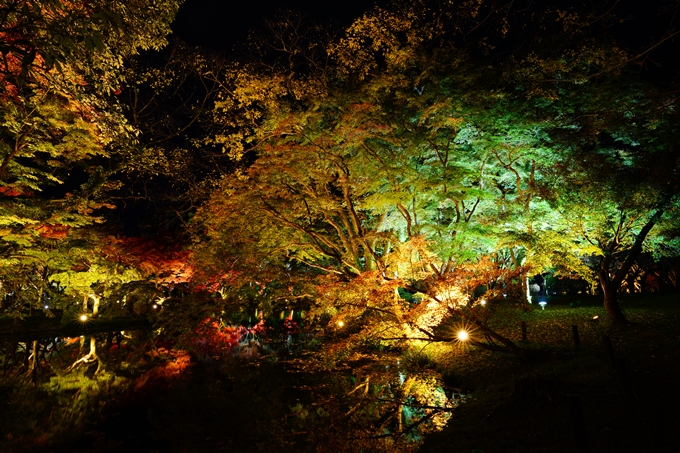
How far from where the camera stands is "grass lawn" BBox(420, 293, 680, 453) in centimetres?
517

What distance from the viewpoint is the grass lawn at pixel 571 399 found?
17.0 feet

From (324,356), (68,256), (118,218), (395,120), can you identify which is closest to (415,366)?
(324,356)

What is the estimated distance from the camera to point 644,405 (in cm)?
578

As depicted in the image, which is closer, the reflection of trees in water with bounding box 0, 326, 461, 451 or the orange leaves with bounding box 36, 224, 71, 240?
the reflection of trees in water with bounding box 0, 326, 461, 451

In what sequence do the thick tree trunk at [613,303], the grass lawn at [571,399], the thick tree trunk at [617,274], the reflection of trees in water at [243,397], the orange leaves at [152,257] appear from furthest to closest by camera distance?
the orange leaves at [152,257], the thick tree trunk at [613,303], the thick tree trunk at [617,274], the reflection of trees in water at [243,397], the grass lawn at [571,399]

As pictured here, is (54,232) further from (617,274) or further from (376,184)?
(617,274)

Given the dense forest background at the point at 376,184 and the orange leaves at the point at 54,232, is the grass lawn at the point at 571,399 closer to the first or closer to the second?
the dense forest background at the point at 376,184

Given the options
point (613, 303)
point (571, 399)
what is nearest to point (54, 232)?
point (571, 399)

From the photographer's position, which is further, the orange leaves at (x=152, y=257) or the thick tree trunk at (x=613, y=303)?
the orange leaves at (x=152, y=257)

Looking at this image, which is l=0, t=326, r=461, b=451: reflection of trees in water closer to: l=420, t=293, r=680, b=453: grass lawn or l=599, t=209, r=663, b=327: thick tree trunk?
l=420, t=293, r=680, b=453: grass lawn

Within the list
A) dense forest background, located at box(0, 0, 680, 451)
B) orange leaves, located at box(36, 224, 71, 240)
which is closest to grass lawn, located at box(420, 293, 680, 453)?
dense forest background, located at box(0, 0, 680, 451)

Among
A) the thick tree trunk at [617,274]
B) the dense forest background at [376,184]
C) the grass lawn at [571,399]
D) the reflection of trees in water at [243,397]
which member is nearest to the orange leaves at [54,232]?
the dense forest background at [376,184]

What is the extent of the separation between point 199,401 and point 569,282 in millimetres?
41823

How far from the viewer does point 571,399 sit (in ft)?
13.9
